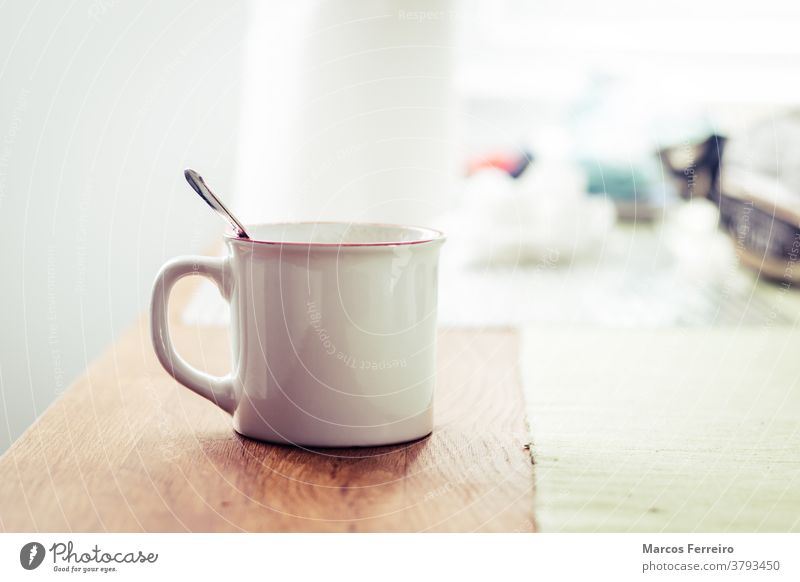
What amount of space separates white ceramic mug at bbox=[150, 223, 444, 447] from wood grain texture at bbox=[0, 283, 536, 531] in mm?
11

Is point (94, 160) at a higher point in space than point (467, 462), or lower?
higher

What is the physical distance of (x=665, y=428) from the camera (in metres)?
0.36

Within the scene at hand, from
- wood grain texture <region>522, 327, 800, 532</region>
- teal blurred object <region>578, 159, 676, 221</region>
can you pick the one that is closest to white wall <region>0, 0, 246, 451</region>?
wood grain texture <region>522, 327, 800, 532</region>

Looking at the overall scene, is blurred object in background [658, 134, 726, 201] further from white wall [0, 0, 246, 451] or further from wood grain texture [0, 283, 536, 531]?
wood grain texture [0, 283, 536, 531]

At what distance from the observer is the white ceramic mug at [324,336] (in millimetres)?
310

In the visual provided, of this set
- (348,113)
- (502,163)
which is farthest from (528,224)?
(502,163)

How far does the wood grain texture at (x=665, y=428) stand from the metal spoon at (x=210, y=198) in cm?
15

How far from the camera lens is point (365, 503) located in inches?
A: 11.1

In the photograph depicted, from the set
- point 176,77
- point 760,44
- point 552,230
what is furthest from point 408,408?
point 760,44

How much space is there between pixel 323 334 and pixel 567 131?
3.74 ft

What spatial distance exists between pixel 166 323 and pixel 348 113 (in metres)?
0.37

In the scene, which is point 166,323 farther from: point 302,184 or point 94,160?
point 94,160

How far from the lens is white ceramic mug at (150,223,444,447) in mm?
310

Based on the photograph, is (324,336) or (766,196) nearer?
(324,336)
